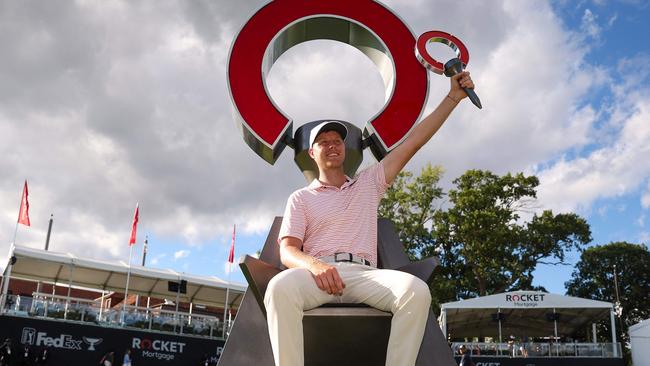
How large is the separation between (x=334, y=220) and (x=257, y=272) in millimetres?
429

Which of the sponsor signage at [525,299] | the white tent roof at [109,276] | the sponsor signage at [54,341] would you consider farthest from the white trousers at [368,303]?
the sponsor signage at [525,299]

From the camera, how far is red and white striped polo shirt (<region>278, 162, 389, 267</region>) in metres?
2.45

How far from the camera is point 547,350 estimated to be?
17.7 metres

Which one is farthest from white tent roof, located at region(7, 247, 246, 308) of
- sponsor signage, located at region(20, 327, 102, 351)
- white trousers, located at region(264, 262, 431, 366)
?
white trousers, located at region(264, 262, 431, 366)

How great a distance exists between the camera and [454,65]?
3.03 m

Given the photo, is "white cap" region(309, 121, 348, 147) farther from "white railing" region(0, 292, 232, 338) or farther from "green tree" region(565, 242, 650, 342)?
"green tree" region(565, 242, 650, 342)

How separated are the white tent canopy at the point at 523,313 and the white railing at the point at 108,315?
325 inches

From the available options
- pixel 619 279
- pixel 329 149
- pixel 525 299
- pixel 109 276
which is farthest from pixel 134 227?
pixel 619 279

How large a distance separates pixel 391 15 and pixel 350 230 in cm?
240

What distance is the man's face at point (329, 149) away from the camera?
2664 millimetres

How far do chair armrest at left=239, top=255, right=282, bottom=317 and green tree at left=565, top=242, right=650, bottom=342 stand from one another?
120ft

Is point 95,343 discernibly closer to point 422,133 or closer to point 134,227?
point 134,227

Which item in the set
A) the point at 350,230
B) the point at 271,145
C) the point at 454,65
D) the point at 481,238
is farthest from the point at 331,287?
the point at 481,238

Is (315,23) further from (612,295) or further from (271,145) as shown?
(612,295)
